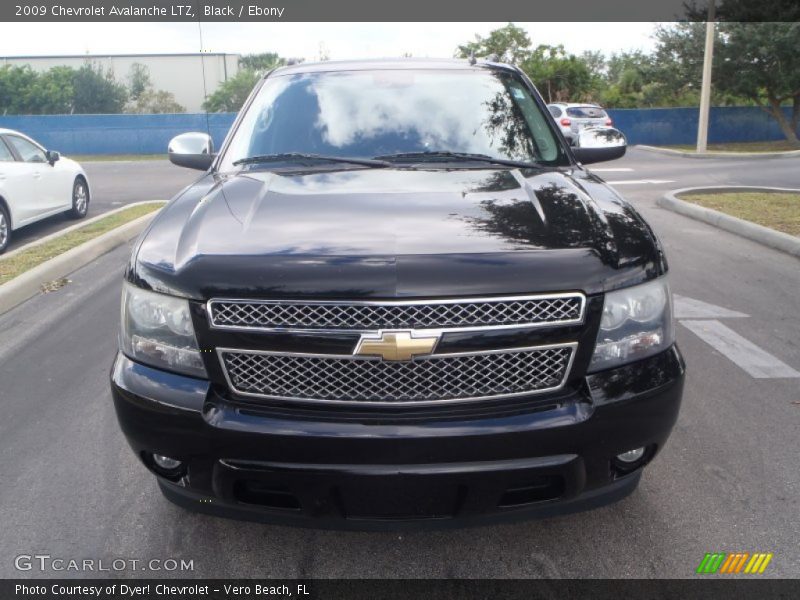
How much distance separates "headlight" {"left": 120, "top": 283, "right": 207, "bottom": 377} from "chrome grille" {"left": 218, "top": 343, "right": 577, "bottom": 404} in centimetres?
13

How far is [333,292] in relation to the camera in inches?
88.1

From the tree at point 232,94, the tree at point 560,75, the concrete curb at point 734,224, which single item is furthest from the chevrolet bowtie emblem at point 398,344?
the tree at point 232,94

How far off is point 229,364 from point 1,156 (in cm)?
850

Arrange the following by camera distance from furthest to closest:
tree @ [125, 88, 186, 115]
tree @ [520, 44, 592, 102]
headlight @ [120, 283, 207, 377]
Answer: tree @ [125, 88, 186, 115]
tree @ [520, 44, 592, 102]
headlight @ [120, 283, 207, 377]

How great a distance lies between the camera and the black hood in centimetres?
226

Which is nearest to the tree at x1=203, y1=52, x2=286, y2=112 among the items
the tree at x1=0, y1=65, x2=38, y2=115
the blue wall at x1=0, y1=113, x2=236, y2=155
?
the tree at x1=0, y1=65, x2=38, y2=115

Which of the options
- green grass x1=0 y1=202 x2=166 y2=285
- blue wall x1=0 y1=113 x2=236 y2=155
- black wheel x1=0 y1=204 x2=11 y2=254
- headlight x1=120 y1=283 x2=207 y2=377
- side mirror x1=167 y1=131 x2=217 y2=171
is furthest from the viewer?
blue wall x1=0 y1=113 x2=236 y2=155

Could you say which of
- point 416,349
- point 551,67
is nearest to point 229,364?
point 416,349

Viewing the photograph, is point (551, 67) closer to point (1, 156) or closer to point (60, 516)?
point (1, 156)

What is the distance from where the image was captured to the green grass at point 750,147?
25766mm

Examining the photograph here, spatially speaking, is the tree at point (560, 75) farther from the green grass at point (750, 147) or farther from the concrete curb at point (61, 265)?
the concrete curb at point (61, 265)

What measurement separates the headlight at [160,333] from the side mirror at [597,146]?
2802 mm

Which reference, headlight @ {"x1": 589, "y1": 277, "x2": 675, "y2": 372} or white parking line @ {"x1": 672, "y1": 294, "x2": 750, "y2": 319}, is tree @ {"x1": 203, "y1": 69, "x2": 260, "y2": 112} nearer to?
white parking line @ {"x1": 672, "y1": 294, "x2": 750, "y2": 319}

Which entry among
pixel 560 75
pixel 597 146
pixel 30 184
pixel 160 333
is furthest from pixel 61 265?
pixel 560 75
